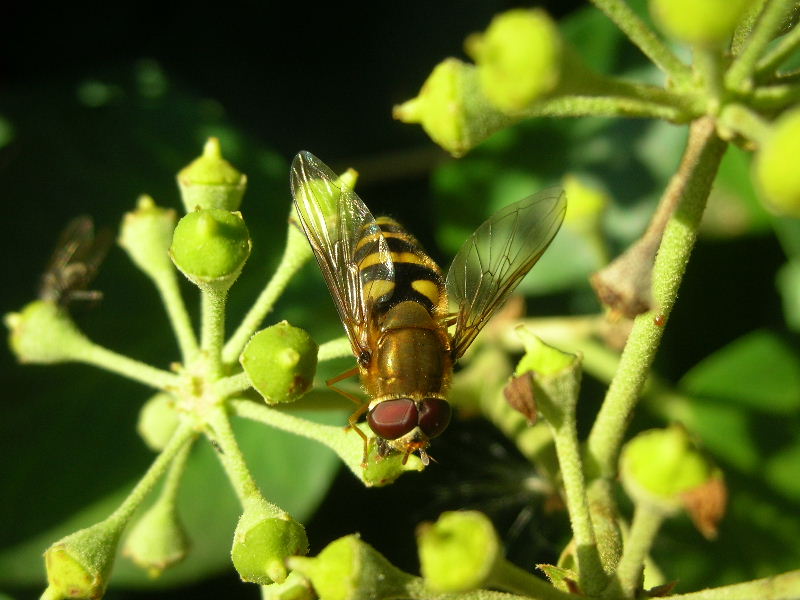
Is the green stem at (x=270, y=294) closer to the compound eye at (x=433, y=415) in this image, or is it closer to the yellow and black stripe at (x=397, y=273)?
the yellow and black stripe at (x=397, y=273)

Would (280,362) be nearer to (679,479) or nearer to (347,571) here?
(347,571)

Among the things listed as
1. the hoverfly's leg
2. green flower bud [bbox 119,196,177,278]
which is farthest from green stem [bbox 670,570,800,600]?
green flower bud [bbox 119,196,177,278]

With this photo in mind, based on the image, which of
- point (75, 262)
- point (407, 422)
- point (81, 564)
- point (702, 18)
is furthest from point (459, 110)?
point (75, 262)

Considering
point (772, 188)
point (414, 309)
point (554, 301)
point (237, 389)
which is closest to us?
point (772, 188)

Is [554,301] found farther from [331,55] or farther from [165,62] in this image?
[165,62]

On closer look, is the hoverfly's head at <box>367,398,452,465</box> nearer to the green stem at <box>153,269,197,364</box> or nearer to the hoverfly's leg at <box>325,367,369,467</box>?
the hoverfly's leg at <box>325,367,369,467</box>

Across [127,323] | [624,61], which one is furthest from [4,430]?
[624,61]

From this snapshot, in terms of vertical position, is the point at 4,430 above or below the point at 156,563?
above
